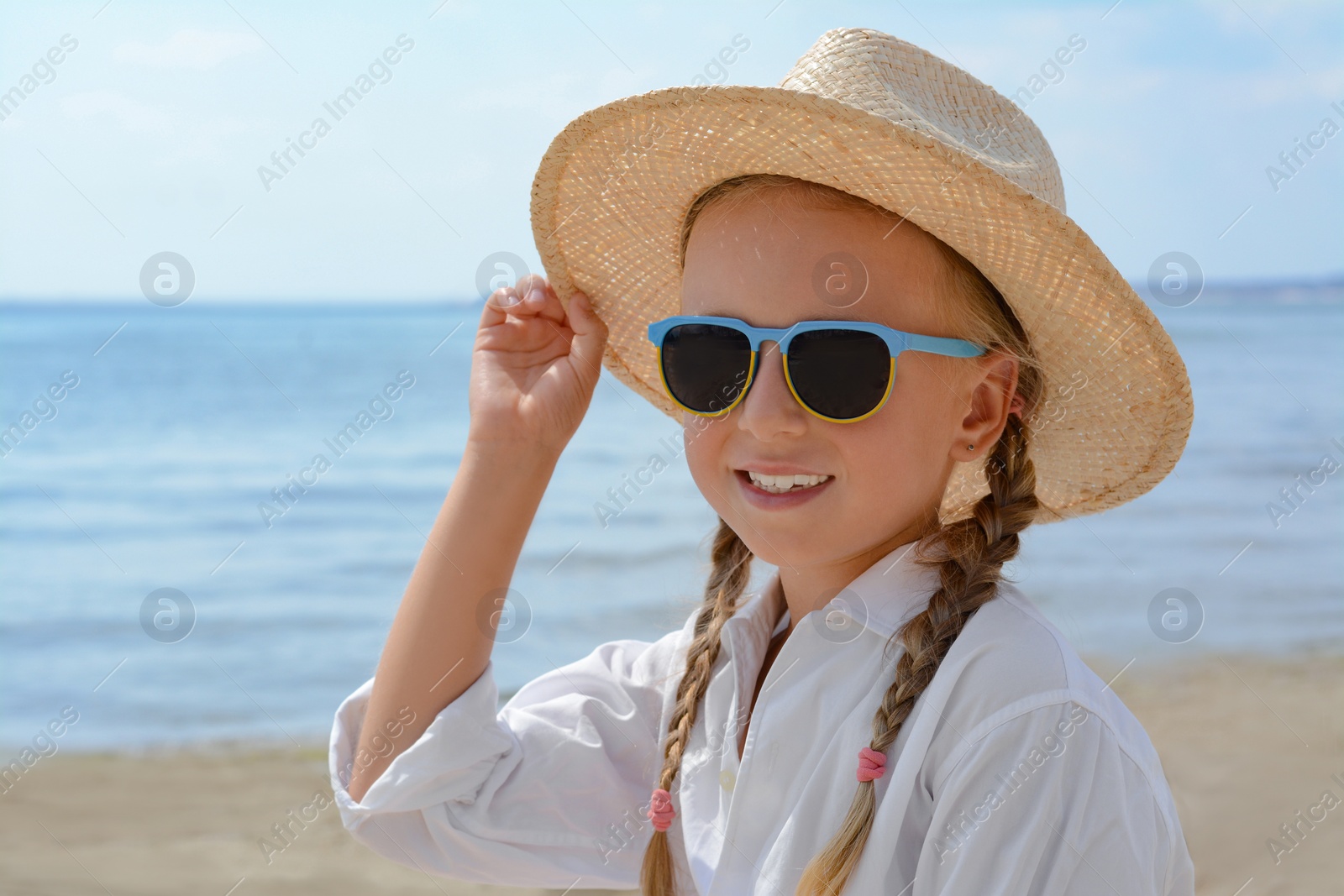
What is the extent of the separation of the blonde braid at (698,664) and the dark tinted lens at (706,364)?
44cm

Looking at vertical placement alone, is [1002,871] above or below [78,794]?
above

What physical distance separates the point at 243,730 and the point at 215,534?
481 cm

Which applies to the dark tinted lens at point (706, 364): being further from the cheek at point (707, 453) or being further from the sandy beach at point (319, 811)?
the sandy beach at point (319, 811)

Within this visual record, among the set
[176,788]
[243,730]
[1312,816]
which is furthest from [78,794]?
[1312,816]

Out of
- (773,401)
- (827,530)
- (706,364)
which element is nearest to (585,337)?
(706,364)

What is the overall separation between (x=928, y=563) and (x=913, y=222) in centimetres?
58

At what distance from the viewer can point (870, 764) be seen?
1611 millimetres

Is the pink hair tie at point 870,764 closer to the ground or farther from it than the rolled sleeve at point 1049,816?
closer to the ground

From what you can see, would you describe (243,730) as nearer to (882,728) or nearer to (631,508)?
(631,508)

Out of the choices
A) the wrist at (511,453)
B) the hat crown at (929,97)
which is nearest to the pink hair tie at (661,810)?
the wrist at (511,453)

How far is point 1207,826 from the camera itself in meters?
4.60

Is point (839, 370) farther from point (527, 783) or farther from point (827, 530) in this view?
point (527, 783)

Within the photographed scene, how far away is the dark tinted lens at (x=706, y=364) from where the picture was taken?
1830 millimetres

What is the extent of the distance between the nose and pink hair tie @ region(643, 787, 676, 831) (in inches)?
26.5
